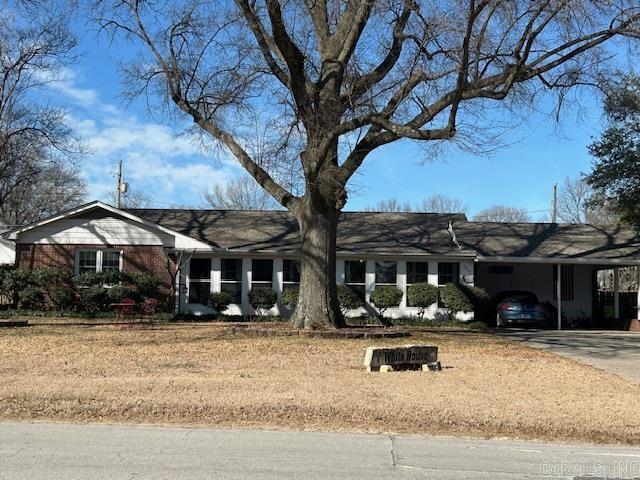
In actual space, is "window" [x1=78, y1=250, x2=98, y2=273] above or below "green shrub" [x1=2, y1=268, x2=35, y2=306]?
above

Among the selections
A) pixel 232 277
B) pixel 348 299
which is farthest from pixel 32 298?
pixel 348 299

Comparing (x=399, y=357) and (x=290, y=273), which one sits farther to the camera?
(x=290, y=273)

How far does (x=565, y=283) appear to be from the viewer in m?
27.3

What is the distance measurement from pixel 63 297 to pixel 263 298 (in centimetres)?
729

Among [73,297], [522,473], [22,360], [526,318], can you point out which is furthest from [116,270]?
[522,473]

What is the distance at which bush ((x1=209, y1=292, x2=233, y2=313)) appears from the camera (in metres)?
23.9

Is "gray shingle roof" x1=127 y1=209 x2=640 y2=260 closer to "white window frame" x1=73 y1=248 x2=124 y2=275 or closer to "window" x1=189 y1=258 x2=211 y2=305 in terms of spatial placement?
"window" x1=189 y1=258 x2=211 y2=305

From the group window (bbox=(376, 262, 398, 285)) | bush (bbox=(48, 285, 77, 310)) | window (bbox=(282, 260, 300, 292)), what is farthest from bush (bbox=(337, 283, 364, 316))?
bush (bbox=(48, 285, 77, 310))

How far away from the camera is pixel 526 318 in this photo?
945 inches

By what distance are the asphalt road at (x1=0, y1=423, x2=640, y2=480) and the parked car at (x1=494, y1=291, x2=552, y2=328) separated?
17502 mm

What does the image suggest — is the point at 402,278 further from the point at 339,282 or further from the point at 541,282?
the point at 541,282

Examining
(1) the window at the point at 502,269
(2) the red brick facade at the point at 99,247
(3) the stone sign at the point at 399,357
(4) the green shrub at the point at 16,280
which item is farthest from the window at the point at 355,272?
(3) the stone sign at the point at 399,357

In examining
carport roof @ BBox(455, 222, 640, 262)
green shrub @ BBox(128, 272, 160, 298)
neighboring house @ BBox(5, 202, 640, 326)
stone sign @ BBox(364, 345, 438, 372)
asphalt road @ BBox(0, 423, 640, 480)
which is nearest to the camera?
asphalt road @ BBox(0, 423, 640, 480)

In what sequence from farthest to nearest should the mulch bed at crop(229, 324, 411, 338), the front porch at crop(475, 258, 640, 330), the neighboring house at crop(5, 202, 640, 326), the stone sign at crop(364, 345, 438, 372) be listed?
1. the front porch at crop(475, 258, 640, 330)
2. the neighboring house at crop(5, 202, 640, 326)
3. the mulch bed at crop(229, 324, 411, 338)
4. the stone sign at crop(364, 345, 438, 372)
